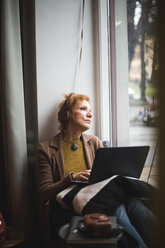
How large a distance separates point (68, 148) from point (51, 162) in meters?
0.13

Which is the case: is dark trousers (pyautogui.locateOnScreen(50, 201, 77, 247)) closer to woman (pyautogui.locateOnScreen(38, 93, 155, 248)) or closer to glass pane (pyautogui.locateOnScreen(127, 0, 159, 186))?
woman (pyautogui.locateOnScreen(38, 93, 155, 248))

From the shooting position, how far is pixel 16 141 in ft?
6.22

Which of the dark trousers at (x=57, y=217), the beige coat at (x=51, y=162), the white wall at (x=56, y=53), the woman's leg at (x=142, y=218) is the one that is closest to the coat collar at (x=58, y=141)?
the beige coat at (x=51, y=162)

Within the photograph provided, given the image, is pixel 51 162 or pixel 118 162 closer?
pixel 118 162

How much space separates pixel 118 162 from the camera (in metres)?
1.40

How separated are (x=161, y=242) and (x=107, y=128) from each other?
146 cm

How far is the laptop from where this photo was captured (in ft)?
4.56

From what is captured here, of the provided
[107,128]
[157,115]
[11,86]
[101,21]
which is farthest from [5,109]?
[157,115]

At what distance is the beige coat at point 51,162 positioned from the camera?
1.65 metres

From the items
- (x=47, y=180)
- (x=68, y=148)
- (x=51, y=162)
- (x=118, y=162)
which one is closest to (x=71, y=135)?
(x=68, y=148)

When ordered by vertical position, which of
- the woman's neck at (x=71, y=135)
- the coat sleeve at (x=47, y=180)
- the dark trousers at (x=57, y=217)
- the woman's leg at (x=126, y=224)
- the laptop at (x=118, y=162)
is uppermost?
the woman's neck at (x=71, y=135)

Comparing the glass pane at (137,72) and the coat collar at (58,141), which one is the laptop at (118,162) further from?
the coat collar at (58,141)

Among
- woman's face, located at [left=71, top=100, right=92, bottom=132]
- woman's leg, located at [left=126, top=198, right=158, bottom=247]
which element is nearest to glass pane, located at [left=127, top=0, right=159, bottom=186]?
woman's leg, located at [left=126, top=198, right=158, bottom=247]

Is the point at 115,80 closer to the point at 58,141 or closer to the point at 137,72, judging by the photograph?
the point at 137,72
